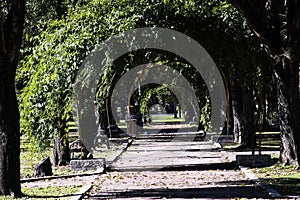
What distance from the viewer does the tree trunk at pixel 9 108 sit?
11.8 meters

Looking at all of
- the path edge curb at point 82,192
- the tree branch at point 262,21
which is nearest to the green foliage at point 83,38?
the path edge curb at point 82,192

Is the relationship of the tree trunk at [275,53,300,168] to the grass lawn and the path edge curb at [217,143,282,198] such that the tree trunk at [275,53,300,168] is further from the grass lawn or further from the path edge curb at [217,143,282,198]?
the path edge curb at [217,143,282,198]

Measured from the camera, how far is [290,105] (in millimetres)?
15633

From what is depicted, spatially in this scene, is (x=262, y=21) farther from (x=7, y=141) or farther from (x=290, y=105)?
(x=7, y=141)

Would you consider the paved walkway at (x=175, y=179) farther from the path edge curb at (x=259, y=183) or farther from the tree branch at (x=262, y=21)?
the tree branch at (x=262, y=21)

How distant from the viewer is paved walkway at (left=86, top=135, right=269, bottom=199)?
40.6 feet

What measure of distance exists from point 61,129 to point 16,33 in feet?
20.0

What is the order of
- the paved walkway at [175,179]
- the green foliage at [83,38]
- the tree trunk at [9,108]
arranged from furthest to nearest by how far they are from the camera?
1. the green foliage at [83,38]
2. the paved walkway at [175,179]
3. the tree trunk at [9,108]

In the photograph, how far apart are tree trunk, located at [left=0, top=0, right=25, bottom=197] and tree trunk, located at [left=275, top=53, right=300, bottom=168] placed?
667cm

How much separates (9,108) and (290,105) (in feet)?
23.3

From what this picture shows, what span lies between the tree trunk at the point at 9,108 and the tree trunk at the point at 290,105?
6.67 meters

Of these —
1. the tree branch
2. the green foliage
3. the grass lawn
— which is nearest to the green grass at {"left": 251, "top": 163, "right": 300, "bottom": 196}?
the grass lawn

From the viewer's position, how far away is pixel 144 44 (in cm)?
2041

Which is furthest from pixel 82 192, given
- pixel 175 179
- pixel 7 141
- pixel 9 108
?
pixel 175 179
